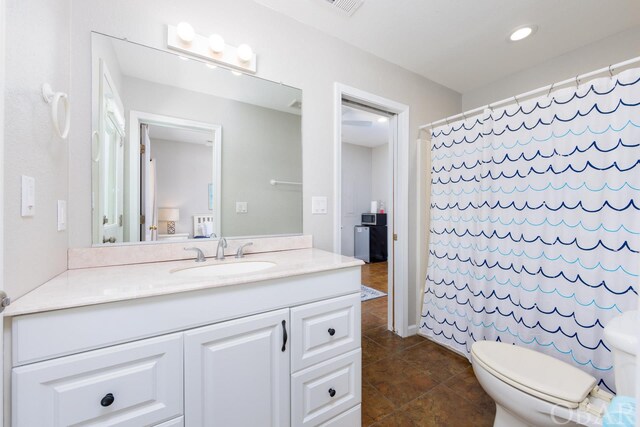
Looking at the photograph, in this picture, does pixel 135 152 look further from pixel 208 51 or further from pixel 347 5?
pixel 347 5

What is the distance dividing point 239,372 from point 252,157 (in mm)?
1165

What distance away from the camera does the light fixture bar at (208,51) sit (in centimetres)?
134

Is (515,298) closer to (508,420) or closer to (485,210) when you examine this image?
(485,210)

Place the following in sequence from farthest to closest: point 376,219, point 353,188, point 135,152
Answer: point 353,188 → point 376,219 → point 135,152

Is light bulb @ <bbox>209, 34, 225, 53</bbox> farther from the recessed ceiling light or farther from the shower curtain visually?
the recessed ceiling light

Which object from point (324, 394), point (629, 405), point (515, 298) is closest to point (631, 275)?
point (515, 298)

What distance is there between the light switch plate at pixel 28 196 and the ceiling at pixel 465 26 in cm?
153

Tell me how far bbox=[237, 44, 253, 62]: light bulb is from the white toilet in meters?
2.03

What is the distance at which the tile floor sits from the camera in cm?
143

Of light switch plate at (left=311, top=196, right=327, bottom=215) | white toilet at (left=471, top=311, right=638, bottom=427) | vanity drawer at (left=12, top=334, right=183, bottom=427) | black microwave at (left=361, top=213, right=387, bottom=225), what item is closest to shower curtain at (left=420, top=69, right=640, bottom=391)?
white toilet at (left=471, top=311, right=638, bottom=427)

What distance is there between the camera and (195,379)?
2.88 feet

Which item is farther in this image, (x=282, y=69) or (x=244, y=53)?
(x=282, y=69)

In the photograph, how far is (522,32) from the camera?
183 centimetres

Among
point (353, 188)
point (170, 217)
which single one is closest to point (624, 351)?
point (170, 217)
